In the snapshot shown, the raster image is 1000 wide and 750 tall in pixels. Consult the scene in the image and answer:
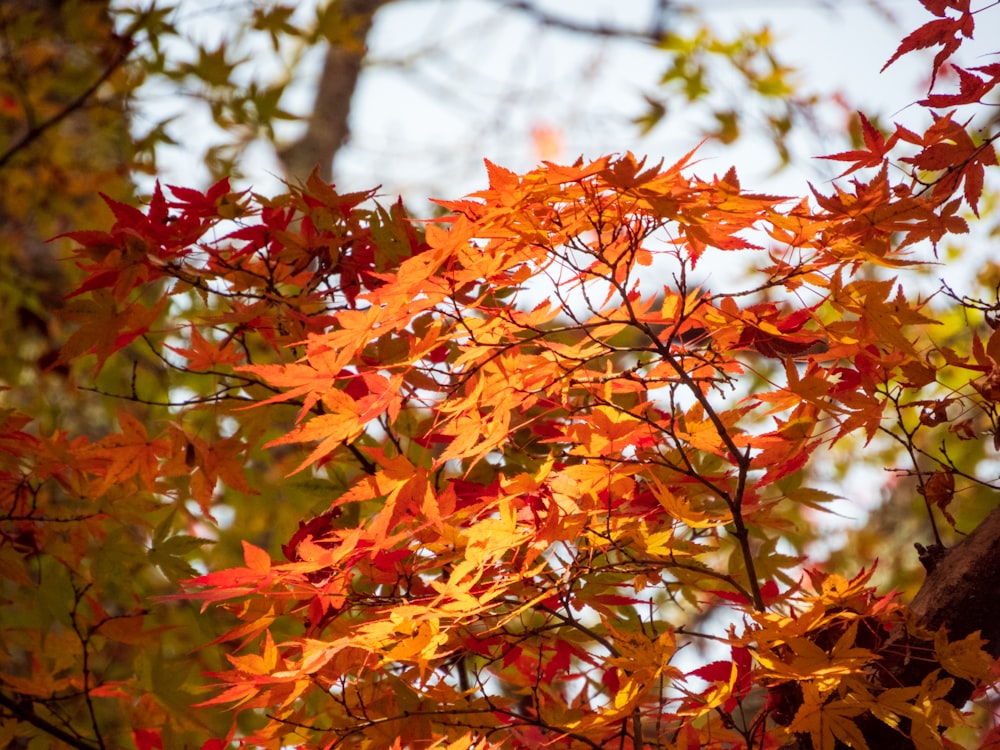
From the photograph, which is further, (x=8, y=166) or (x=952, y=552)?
(x=8, y=166)

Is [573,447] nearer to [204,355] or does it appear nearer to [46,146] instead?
[204,355]

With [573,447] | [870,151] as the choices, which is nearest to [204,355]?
[573,447]

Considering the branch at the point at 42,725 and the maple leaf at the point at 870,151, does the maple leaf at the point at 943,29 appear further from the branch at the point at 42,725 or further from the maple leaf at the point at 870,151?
the branch at the point at 42,725

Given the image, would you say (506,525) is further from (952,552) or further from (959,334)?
(959,334)

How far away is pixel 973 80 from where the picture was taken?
773mm

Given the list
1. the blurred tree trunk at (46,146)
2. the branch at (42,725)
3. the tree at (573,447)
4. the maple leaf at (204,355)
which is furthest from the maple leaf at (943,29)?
the blurred tree trunk at (46,146)

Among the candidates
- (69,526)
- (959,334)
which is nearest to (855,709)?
(69,526)

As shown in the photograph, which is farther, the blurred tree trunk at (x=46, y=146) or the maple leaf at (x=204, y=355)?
the blurred tree trunk at (x=46, y=146)

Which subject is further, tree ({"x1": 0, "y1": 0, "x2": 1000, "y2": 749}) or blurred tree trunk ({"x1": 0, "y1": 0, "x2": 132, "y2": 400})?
blurred tree trunk ({"x1": 0, "y1": 0, "x2": 132, "y2": 400})

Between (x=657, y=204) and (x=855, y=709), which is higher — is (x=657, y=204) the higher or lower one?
the higher one

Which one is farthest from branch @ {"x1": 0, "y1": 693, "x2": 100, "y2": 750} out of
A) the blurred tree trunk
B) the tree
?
the blurred tree trunk

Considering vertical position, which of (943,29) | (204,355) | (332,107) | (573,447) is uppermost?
(332,107)

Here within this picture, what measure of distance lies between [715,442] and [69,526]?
886 millimetres

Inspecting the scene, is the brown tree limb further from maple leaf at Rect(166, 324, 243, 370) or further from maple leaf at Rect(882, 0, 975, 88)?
maple leaf at Rect(882, 0, 975, 88)
